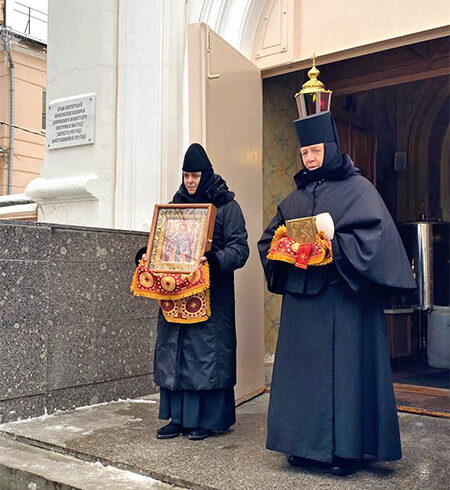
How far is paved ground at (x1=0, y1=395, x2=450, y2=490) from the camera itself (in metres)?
3.20

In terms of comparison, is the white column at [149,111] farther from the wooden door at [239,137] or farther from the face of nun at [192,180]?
the face of nun at [192,180]

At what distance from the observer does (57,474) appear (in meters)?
3.51

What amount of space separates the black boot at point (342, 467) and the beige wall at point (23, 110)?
14859mm

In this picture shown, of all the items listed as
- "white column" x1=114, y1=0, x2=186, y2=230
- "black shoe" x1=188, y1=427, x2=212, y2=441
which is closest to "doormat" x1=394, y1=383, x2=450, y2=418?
"black shoe" x1=188, y1=427, x2=212, y2=441

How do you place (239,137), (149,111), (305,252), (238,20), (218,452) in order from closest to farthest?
Answer: (305,252)
(218,452)
(239,137)
(238,20)
(149,111)

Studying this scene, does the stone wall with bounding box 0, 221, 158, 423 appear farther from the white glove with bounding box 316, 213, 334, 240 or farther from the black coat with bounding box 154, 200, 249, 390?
the white glove with bounding box 316, 213, 334, 240

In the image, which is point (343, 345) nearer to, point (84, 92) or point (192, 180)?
point (192, 180)

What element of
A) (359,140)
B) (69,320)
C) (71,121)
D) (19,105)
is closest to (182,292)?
(69,320)

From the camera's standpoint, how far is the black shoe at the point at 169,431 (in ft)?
13.3

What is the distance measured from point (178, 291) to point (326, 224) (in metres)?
1.05

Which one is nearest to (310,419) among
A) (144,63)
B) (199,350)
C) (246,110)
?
(199,350)

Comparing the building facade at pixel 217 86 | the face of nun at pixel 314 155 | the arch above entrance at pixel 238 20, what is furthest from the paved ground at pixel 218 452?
the arch above entrance at pixel 238 20

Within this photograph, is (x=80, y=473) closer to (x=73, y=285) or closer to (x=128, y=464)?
(x=128, y=464)

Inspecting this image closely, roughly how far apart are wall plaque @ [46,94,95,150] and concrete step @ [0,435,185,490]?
127 inches
